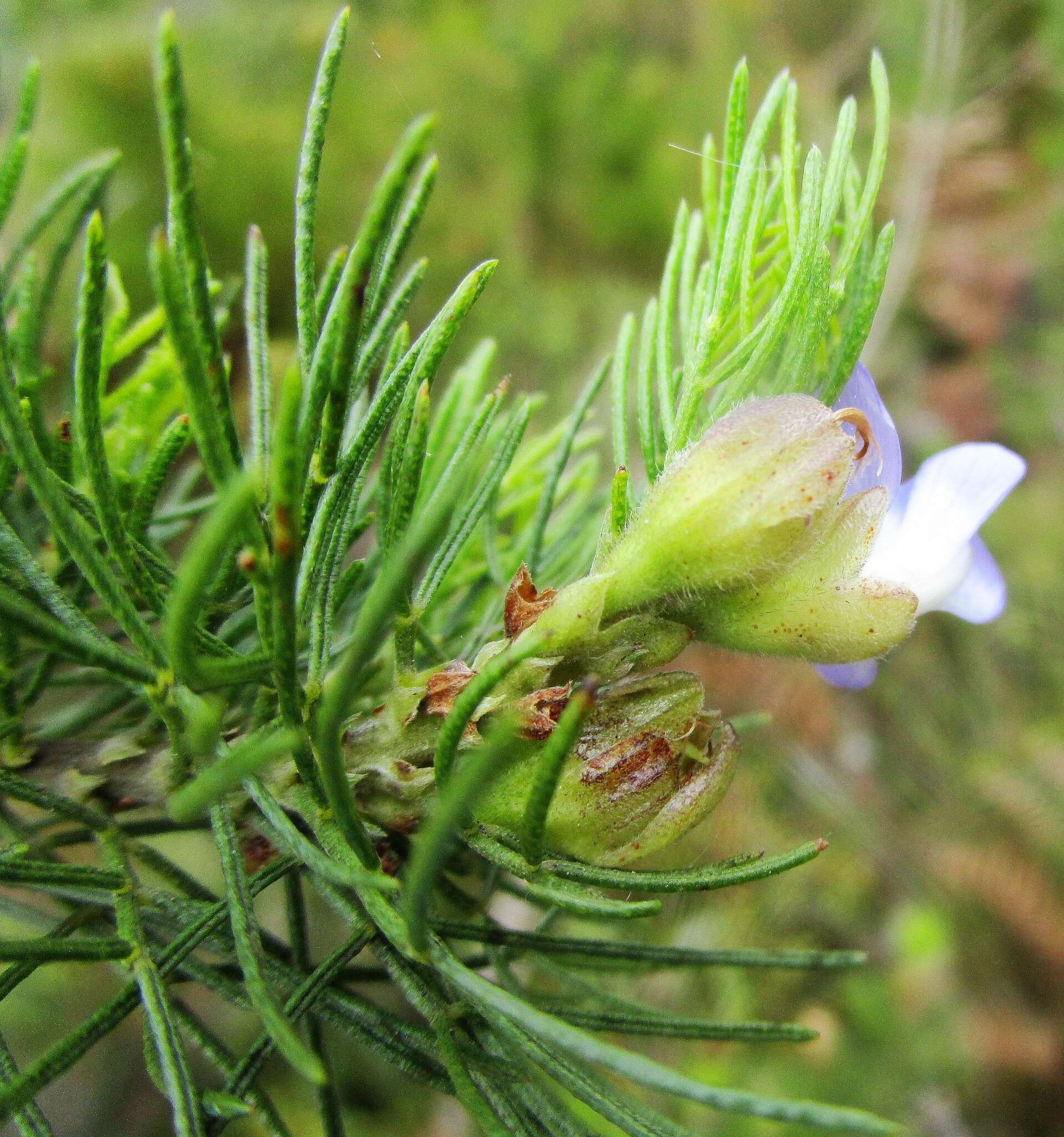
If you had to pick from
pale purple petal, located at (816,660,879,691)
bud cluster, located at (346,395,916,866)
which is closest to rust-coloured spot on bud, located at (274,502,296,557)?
bud cluster, located at (346,395,916,866)

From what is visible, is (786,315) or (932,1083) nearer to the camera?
(786,315)

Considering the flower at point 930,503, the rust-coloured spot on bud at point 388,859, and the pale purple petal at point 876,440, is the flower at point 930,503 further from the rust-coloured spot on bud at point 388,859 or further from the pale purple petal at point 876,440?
the rust-coloured spot on bud at point 388,859

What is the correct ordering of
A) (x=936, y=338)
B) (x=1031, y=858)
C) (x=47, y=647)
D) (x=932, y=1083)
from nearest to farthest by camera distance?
(x=47, y=647)
(x=932, y=1083)
(x=1031, y=858)
(x=936, y=338)

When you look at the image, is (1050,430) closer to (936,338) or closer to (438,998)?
(936,338)

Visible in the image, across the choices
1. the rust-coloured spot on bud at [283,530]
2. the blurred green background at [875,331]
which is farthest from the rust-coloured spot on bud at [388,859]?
the blurred green background at [875,331]

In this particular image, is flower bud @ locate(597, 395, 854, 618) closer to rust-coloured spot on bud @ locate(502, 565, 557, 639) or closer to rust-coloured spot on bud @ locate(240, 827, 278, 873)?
rust-coloured spot on bud @ locate(502, 565, 557, 639)

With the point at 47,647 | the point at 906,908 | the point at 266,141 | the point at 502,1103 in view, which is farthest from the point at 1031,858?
the point at 266,141

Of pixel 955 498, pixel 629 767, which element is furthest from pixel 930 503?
pixel 629 767

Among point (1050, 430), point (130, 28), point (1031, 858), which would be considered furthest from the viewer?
point (1050, 430)
